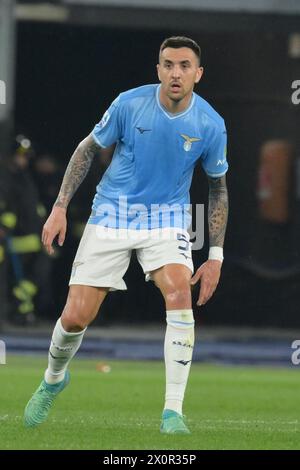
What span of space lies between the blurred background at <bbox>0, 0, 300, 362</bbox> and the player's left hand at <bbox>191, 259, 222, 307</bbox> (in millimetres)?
9562

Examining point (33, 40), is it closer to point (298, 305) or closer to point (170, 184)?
point (298, 305)

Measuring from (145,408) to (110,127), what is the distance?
9.90 ft

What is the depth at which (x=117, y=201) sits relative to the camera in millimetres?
9172

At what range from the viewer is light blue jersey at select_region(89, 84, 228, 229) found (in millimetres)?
9062

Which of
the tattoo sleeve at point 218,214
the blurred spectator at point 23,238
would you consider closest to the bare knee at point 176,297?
the tattoo sleeve at point 218,214

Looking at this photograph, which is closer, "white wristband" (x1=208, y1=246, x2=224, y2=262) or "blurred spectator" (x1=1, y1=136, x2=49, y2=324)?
"white wristband" (x1=208, y1=246, x2=224, y2=262)

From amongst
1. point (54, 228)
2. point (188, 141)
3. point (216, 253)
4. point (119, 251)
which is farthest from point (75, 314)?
point (188, 141)

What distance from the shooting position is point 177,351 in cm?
883

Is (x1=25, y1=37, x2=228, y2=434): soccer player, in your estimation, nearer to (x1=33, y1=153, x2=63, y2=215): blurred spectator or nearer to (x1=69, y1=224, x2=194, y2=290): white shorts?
(x1=69, y1=224, x2=194, y2=290): white shorts

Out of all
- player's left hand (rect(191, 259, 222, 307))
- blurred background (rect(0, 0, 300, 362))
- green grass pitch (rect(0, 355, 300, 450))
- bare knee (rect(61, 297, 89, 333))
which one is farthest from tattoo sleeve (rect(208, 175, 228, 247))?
blurred background (rect(0, 0, 300, 362))

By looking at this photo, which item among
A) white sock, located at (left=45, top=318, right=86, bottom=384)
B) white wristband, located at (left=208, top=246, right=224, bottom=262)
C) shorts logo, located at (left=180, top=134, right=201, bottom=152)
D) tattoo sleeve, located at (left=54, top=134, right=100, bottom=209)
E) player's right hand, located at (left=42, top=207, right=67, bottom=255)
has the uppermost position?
shorts logo, located at (left=180, top=134, right=201, bottom=152)

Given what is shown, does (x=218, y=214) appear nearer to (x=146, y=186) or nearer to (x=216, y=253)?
(x=216, y=253)

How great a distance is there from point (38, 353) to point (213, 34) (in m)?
4.71
